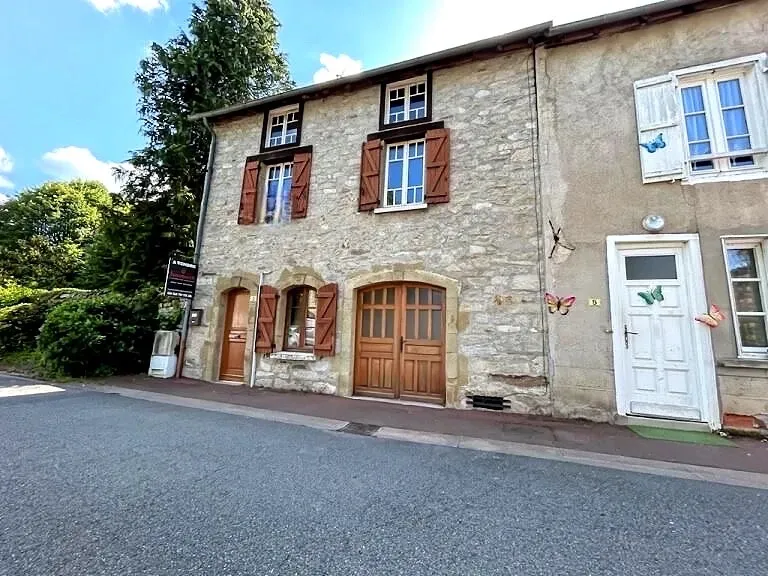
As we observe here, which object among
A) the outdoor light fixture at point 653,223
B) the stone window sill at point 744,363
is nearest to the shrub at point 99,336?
the outdoor light fixture at point 653,223

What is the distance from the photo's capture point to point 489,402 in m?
5.51

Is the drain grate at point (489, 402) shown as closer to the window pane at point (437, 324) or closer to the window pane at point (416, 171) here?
the window pane at point (437, 324)

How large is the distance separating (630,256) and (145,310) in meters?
10.3

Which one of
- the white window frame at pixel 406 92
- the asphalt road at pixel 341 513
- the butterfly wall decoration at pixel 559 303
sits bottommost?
the asphalt road at pixel 341 513

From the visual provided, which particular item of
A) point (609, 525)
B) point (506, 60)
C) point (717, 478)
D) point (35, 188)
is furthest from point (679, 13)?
point (35, 188)

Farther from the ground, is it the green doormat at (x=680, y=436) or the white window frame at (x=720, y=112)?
the white window frame at (x=720, y=112)

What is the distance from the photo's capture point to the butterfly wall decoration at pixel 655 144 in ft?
17.0

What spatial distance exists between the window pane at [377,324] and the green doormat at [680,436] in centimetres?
399

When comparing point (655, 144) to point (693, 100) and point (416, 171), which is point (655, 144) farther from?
point (416, 171)

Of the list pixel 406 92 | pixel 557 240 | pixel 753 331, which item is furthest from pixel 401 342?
pixel 406 92

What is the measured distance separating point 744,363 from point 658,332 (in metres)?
0.93

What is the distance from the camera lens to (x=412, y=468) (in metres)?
3.12

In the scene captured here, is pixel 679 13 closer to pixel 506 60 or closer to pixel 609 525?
pixel 506 60

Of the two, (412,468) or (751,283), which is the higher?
(751,283)
